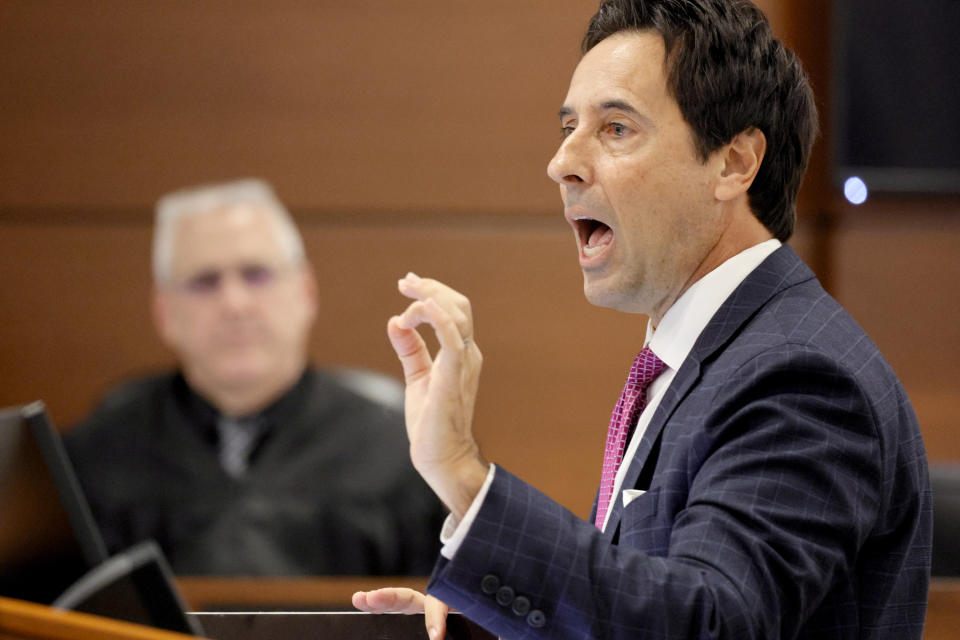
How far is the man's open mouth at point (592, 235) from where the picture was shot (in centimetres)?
127

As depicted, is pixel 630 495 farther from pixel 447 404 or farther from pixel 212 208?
pixel 212 208

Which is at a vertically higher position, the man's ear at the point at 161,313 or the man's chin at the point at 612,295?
the man's chin at the point at 612,295

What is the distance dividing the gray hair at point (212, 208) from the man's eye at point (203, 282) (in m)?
0.10

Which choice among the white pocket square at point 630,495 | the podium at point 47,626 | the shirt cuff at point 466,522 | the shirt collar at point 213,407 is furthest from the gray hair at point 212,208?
the podium at point 47,626

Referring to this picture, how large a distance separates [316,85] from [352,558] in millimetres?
1419

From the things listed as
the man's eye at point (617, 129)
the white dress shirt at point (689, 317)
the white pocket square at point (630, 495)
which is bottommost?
the white pocket square at point (630, 495)

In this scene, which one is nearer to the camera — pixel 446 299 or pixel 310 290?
pixel 446 299

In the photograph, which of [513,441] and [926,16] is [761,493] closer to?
[513,441]

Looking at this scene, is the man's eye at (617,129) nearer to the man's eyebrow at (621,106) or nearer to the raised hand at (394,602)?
the man's eyebrow at (621,106)

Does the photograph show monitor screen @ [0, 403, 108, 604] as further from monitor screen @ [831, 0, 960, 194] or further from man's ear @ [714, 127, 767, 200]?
monitor screen @ [831, 0, 960, 194]

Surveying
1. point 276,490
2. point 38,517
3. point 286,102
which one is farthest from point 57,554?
point 286,102

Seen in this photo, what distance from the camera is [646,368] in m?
1.21

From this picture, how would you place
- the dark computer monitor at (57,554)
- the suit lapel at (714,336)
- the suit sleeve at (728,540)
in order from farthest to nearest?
the suit lapel at (714,336) → the dark computer monitor at (57,554) → the suit sleeve at (728,540)

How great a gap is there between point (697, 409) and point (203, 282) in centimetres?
235
